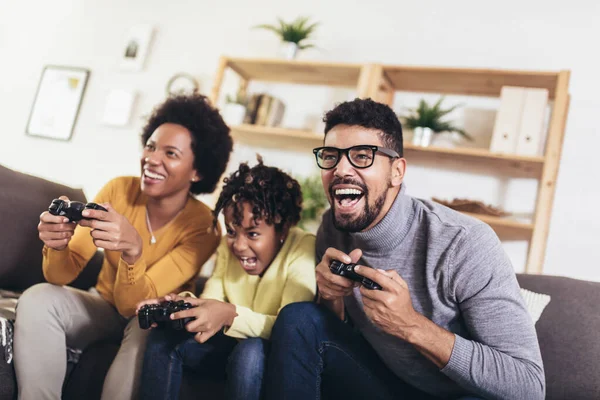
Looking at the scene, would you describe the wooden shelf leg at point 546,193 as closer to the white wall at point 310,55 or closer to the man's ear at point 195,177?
the white wall at point 310,55

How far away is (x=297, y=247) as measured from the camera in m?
1.42

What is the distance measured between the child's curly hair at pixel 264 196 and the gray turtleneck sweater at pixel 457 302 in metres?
0.25

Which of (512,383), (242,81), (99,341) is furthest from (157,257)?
(242,81)

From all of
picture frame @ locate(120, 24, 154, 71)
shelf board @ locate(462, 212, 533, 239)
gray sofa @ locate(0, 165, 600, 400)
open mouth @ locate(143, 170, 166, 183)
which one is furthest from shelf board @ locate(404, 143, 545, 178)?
picture frame @ locate(120, 24, 154, 71)

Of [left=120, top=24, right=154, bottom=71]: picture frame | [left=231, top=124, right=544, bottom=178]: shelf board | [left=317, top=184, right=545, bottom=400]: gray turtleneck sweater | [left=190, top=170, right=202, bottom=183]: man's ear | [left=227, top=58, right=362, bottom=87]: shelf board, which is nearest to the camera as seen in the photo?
[left=317, top=184, right=545, bottom=400]: gray turtleneck sweater

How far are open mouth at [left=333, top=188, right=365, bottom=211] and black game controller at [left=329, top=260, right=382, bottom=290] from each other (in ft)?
0.56

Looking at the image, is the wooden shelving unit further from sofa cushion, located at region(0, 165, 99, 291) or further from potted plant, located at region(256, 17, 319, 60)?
sofa cushion, located at region(0, 165, 99, 291)

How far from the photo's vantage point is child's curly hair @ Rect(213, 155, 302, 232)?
1380 millimetres

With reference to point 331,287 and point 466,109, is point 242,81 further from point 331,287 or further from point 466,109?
point 331,287

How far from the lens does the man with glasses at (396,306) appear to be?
973mm

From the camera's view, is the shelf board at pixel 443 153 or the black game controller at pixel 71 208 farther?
the shelf board at pixel 443 153

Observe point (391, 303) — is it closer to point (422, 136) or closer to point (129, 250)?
point (129, 250)

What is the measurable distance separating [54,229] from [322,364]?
79 centimetres

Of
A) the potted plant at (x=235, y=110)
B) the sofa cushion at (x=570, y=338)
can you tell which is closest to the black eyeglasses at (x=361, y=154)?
the sofa cushion at (x=570, y=338)
